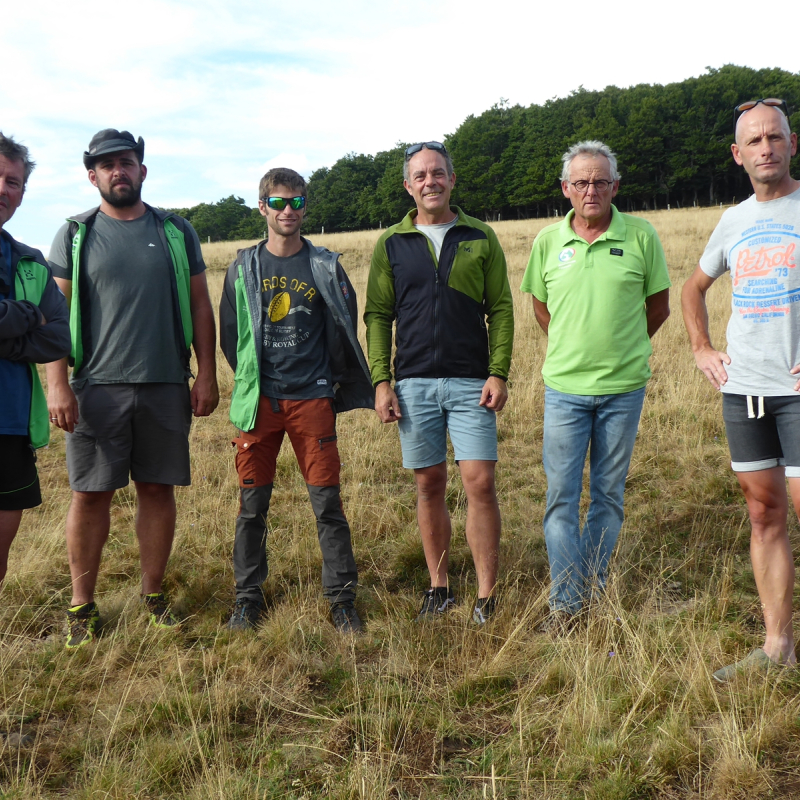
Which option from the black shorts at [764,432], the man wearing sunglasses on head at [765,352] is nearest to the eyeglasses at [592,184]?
the man wearing sunglasses on head at [765,352]

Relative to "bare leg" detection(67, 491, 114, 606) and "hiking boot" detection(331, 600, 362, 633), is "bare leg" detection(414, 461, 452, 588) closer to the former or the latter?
"hiking boot" detection(331, 600, 362, 633)

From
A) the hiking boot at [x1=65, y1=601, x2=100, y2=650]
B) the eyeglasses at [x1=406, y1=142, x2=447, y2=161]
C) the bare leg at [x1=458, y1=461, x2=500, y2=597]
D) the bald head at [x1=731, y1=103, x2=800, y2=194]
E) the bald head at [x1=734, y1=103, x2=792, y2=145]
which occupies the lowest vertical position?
the hiking boot at [x1=65, y1=601, x2=100, y2=650]

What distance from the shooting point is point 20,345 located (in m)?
3.06

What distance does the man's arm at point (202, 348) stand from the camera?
3877 millimetres

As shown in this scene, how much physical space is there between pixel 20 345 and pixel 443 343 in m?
2.05

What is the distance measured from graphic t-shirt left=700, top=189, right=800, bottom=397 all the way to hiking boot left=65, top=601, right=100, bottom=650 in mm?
3398

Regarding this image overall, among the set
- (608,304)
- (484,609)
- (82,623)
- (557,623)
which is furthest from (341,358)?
(82,623)

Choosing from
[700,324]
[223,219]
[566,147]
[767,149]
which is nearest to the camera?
[767,149]

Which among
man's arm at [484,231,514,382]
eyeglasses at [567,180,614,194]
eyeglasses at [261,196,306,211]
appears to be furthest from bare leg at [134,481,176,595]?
eyeglasses at [567,180,614,194]

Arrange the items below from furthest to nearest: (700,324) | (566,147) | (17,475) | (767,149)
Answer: (566,147)
(700,324)
(17,475)
(767,149)

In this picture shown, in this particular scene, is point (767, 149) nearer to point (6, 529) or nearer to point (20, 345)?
point (20, 345)

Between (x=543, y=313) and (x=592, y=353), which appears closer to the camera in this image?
(x=592, y=353)

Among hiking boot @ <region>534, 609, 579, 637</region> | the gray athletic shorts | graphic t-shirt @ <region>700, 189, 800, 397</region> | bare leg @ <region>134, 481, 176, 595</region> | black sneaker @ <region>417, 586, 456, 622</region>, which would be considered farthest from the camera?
bare leg @ <region>134, 481, 176, 595</region>

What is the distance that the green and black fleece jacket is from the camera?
12.1 feet
